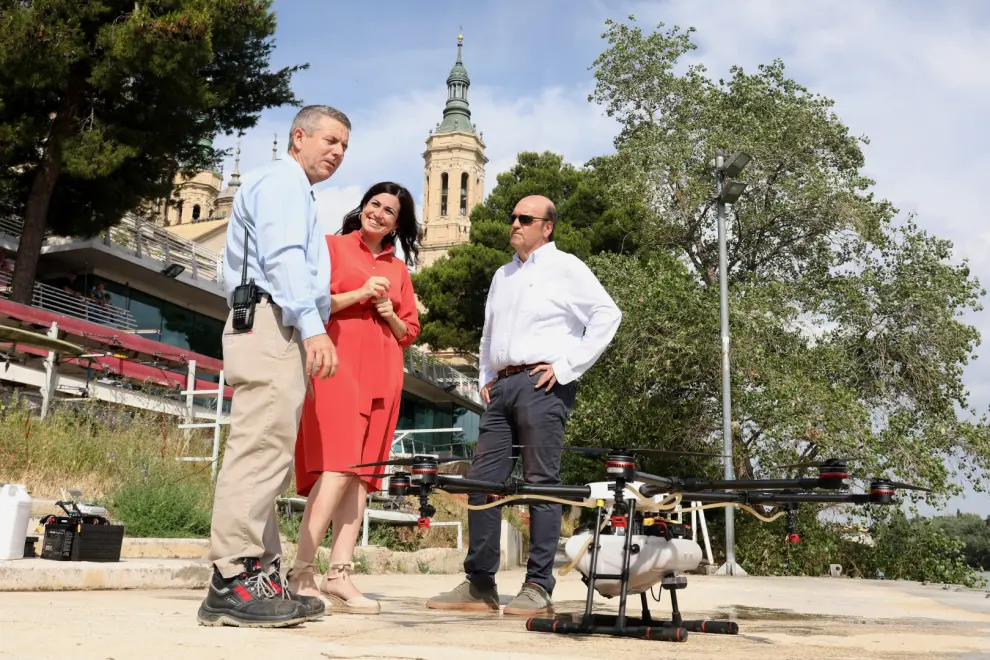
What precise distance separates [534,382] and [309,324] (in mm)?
1406

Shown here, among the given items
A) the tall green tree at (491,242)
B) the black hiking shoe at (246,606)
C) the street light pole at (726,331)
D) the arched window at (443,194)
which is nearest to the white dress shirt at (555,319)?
the black hiking shoe at (246,606)

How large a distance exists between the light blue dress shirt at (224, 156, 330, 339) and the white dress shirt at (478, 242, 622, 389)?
1222 millimetres

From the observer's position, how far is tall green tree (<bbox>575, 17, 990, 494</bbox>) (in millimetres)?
16547

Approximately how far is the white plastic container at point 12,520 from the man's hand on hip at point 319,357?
92.2 inches

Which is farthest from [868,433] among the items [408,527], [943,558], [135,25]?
[135,25]

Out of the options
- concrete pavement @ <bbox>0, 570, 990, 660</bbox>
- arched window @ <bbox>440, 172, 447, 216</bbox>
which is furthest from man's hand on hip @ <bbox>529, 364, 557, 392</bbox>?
arched window @ <bbox>440, 172, 447, 216</bbox>

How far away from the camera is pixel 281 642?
→ 2518 mm

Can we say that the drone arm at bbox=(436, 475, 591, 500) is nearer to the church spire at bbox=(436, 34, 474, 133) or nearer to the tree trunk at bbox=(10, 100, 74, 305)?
the tree trunk at bbox=(10, 100, 74, 305)

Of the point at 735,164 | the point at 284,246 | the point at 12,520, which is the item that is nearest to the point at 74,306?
the point at 735,164

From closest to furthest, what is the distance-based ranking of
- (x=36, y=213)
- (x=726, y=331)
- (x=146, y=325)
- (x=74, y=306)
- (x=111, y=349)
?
1. (x=726, y=331)
2. (x=111, y=349)
3. (x=36, y=213)
4. (x=74, y=306)
5. (x=146, y=325)

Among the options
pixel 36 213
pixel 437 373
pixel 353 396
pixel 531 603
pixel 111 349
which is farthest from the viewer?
pixel 437 373

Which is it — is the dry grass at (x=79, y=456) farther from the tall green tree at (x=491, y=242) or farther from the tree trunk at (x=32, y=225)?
the tall green tree at (x=491, y=242)

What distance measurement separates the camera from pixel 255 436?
10.1ft

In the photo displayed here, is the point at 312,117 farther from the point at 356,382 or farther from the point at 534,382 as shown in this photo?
the point at 534,382
